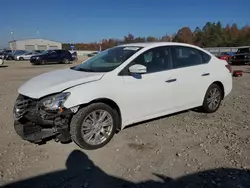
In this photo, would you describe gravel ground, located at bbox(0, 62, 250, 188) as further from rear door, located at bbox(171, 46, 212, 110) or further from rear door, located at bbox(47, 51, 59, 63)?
rear door, located at bbox(47, 51, 59, 63)

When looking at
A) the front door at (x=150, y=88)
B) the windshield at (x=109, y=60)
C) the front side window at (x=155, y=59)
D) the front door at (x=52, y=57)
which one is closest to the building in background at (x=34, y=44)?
the front door at (x=52, y=57)

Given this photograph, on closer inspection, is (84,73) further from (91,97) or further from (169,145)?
(169,145)

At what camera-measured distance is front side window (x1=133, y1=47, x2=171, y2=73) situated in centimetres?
502

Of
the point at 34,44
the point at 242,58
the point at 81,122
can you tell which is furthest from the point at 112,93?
the point at 34,44

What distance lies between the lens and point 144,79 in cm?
484

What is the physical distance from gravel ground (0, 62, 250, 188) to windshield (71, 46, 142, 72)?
1270mm

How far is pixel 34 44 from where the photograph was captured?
8800 centimetres

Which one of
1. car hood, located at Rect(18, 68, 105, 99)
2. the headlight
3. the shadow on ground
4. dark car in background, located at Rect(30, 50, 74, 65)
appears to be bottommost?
the shadow on ground

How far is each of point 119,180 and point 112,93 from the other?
1.53m

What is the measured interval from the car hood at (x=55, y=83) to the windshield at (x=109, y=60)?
0.32 metres

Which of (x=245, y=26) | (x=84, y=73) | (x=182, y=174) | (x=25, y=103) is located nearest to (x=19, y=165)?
(x=25, y=103)

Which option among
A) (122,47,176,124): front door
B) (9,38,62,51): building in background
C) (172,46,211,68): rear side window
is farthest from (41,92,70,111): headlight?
(9,38,62,51): building in background

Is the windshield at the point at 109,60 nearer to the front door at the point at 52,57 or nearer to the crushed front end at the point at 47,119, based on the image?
the crushed front end at the point at 47,119

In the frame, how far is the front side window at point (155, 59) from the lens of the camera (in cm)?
502
